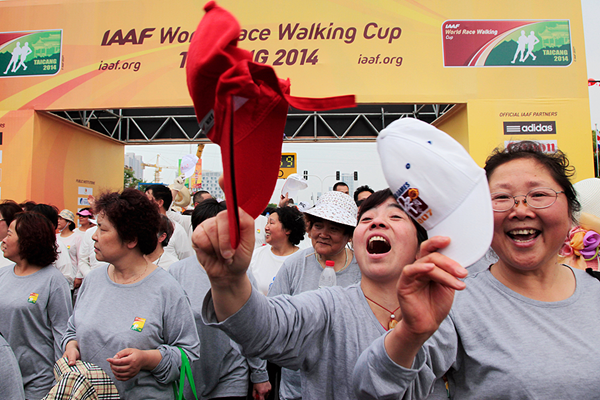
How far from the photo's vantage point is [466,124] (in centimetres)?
721

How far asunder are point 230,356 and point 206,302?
1614 mm

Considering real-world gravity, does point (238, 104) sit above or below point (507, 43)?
below

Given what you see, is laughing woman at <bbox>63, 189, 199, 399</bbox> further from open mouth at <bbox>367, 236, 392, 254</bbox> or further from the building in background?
the building in background

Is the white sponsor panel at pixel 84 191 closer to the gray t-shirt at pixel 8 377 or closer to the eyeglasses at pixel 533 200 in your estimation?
the gray t-shirt at pixel 8 377

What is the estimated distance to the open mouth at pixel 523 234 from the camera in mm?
1294

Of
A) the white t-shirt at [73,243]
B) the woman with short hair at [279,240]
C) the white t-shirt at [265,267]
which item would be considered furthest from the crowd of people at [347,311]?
the white t-shirt at [73,243]

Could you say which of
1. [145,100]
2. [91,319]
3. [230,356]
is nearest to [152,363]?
[91,319]

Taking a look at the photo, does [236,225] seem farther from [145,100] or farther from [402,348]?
[145,100]

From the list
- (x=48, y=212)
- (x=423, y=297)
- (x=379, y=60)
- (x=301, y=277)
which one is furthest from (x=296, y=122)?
(x=423, y=297)

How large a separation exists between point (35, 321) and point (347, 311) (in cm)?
216

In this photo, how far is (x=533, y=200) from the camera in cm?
129

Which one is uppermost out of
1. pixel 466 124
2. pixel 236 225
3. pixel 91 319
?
pixel 466 124

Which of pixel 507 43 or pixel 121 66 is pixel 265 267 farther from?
pixel 507 43

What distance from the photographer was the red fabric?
29.7 inches
